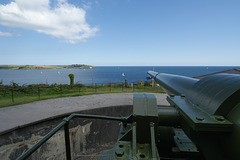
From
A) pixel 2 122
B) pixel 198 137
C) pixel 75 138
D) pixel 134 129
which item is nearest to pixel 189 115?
pixel 198 137

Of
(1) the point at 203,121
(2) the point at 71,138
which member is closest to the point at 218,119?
(1) the point at 203,121

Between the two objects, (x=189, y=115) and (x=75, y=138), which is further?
(x=75, y=138)

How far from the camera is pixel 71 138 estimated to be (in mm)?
5113

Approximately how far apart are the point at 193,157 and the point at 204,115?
1066 mm

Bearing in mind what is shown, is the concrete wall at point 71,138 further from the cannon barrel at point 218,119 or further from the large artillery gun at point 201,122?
the cannon barrel at point 218,119

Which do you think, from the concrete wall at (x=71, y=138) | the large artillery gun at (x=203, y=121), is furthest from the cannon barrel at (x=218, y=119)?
the concrete wall at (x=71, y=138)

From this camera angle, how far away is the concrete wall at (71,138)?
3.88 metres

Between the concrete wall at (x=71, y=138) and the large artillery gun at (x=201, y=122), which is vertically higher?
the large artillery gun at (x=201, y=122)

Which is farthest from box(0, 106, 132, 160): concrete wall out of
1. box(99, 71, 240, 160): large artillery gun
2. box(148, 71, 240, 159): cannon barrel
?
box(148, 71, 240, 159): cannon barrel

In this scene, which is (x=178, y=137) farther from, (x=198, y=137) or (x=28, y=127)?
(x=28, y=127)

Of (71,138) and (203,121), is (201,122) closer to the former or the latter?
(203,121)

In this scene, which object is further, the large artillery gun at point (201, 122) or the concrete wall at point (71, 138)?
the concrete wall at point (71, 138)

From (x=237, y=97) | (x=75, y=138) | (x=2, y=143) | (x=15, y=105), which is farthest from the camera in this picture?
(x=15, y=105)

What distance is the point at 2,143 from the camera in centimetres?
368
